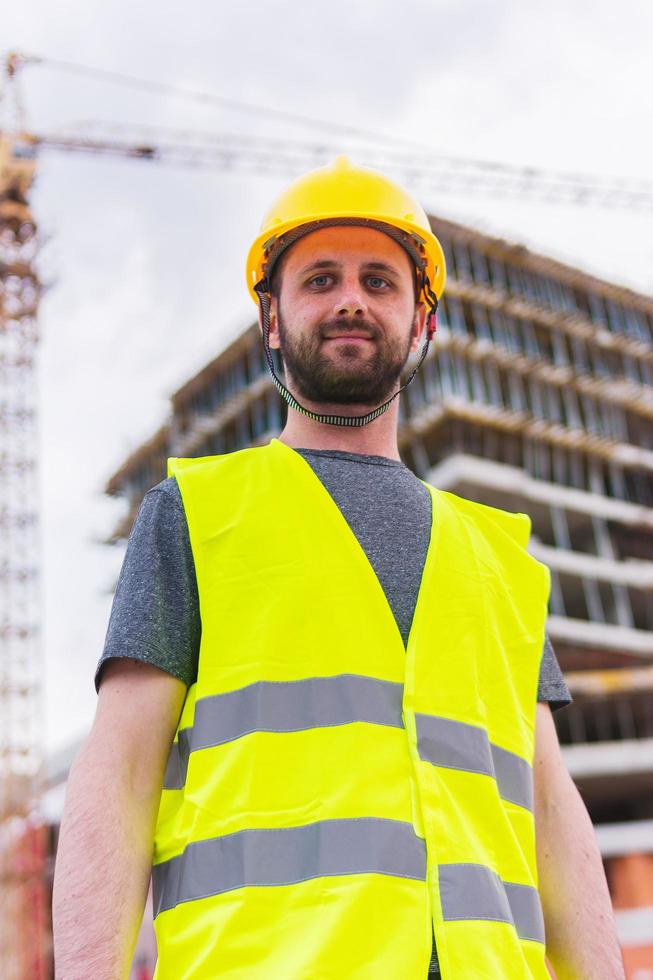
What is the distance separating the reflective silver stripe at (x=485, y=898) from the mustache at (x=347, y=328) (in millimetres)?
994

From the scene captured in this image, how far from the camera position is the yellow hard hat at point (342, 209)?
2.21m

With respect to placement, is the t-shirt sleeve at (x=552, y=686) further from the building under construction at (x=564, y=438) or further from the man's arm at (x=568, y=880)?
the building under construction at (x=564, y=438)

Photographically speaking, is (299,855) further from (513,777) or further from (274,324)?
(274,324)

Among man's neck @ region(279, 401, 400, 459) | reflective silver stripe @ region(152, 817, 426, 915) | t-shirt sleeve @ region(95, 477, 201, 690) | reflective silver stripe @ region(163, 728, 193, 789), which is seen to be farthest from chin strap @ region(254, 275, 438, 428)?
reflective silver stripe @ region(152, 817, 426, 915)

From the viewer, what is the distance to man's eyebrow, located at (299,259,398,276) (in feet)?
7.04

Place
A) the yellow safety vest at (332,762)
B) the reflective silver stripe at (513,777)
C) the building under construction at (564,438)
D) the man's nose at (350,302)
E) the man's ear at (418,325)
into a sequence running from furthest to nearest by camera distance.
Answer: the building under construction at (564,438) < the man's ear at (418,325) < the man's nose at (350,302) < the reflective silver stripe at (513,777) < the yellow safety vest at (332,762)

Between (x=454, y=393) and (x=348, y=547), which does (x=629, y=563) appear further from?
(x=348, y=547)

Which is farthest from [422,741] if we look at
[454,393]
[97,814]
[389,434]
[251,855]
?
[454,393]

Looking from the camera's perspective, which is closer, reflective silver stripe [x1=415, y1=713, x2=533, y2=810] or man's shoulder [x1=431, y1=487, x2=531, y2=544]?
reflective silver stripe [x1=415, y1=713, x2=533, y2=810]

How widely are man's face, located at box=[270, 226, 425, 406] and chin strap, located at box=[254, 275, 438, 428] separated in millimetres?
29

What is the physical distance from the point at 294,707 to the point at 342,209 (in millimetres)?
1034

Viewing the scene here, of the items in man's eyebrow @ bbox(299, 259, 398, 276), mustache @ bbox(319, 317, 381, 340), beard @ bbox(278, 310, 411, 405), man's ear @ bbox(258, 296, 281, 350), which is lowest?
beard @ bbox(278, 310, 411, 405)

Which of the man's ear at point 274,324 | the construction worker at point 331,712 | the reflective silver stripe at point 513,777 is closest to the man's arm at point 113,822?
the construction worker at point 331,712

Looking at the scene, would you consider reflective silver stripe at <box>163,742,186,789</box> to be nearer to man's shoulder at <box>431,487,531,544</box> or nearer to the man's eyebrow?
man's shoulder at <box>431,487,531,544</box>
